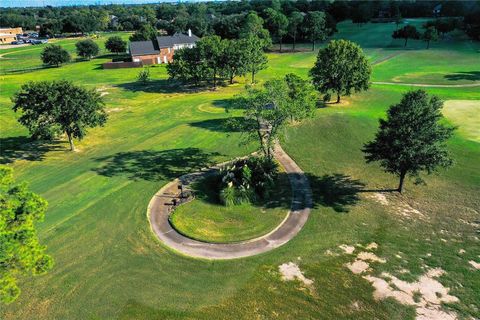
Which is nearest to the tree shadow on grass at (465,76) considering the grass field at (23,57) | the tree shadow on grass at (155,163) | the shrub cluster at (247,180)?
the shrub cluster at (247,180)

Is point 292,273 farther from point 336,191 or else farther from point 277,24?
point 277,24

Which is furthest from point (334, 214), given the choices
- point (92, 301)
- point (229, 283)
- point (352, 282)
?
point (92, 301)

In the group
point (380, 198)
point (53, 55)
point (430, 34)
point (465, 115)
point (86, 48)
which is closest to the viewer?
point (380, 198)

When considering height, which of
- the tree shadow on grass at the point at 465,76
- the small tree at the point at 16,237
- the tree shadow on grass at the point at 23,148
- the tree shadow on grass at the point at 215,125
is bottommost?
the tree shadow on grass at the point at 23,148

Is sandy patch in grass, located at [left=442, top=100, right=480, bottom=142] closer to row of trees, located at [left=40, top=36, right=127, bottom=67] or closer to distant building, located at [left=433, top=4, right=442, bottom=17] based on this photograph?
row of trees, located at [left=40, top=36, right=127, bottom=67]

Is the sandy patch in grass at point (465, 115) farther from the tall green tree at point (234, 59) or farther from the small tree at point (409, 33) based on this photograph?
the small tree at point (409, 33)

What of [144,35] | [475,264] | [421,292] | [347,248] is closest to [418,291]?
[421,292]

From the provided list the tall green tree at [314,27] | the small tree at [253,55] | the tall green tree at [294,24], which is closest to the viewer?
the small tree at [253,55]
